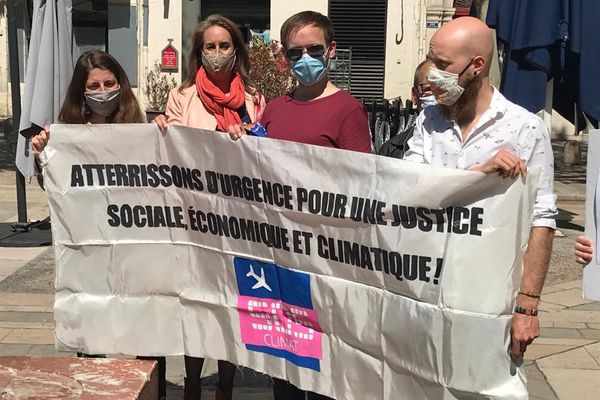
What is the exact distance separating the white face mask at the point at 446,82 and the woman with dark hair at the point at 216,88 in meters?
1.39

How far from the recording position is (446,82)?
287cm

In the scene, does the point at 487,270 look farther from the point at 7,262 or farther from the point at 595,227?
the point at 7,262

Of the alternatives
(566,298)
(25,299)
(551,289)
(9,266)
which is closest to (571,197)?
(551,289)

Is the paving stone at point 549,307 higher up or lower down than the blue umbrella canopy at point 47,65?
lower down

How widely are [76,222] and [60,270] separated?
25 cm

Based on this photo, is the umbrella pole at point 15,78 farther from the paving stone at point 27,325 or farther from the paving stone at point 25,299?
the paving stone at point 27,325

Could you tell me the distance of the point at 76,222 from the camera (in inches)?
156

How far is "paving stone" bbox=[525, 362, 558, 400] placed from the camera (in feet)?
16.1

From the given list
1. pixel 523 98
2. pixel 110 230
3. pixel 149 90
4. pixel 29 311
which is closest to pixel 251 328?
pixel 110 230

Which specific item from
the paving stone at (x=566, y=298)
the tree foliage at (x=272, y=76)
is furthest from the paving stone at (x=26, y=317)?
the tree foliage at (x=272, y=76)

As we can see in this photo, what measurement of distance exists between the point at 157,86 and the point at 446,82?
19.4m

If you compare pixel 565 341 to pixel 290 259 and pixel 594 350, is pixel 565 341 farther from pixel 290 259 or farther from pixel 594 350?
pixel 290 259

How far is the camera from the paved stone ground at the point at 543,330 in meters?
5.04

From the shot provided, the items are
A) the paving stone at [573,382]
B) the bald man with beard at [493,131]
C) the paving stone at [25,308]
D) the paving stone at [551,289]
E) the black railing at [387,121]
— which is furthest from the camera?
the black railing at [387,121]
